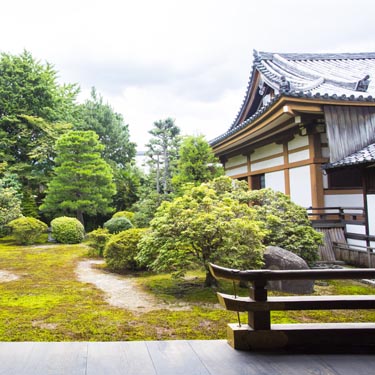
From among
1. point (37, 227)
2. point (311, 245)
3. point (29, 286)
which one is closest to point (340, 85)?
point (311, 245)

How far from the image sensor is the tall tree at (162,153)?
12.1 metres

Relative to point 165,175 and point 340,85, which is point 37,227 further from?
point 340,85

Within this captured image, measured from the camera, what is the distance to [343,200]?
25.5 feet

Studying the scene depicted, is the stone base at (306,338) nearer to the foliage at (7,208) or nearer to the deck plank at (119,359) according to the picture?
the deck plank at (119,359)

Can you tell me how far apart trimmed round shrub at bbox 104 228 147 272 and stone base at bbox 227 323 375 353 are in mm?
4531

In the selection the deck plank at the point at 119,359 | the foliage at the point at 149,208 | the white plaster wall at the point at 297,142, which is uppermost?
the white plaster wall at the point at 297,142

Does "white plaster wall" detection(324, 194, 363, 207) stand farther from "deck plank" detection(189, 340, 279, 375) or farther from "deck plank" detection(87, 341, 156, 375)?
"deck plank" detection(87, 341, 156, 375)

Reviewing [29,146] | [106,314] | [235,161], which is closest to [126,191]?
[29,146]

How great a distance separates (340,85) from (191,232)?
6284 millimetres

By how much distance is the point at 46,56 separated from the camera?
20188 millimetres

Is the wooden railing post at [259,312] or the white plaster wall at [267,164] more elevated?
the white plaster wall at [267,164]

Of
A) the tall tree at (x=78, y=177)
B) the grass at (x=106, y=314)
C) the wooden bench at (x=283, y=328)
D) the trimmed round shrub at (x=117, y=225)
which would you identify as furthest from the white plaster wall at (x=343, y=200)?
the tall tree at (x=78, y=177)

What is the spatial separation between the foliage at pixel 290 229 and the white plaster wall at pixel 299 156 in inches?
Result: 65.6

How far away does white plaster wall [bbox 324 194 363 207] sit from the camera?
25.3ft
